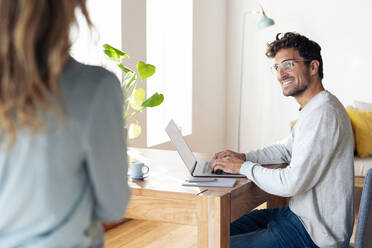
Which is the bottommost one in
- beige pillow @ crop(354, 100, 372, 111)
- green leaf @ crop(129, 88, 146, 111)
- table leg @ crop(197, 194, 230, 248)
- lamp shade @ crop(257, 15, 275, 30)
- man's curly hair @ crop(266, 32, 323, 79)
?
table leg @ crop(197, 194, 230, 248)

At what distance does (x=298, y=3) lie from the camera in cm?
547

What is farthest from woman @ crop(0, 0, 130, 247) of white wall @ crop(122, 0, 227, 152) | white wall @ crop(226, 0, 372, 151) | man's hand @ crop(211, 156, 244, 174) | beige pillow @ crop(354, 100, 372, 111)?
white wall @ crop(226, 0, 372, 151)

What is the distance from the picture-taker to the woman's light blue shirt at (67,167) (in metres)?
0.95

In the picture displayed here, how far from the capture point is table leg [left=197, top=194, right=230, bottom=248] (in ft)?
6.12

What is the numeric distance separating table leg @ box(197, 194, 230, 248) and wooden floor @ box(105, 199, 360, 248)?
5.23 feet

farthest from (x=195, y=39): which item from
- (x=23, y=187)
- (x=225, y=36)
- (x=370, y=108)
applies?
(x=23, y=187)

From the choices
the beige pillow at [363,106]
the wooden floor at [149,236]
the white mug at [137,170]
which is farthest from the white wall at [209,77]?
the white mug at [137,170]

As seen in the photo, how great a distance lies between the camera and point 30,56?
2.85ft

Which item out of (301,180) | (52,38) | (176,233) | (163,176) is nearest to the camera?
(52,38)

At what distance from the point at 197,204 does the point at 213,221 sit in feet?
0.27

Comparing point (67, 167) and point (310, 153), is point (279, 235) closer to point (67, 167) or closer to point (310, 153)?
point (310, 153)

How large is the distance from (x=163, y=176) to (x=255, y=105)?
12.3ft

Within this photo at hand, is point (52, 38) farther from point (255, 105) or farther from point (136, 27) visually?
point (255, 105)

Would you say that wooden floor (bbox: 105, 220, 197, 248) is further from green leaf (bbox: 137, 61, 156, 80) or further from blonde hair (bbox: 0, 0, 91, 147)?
blonde hair (bbox: 0, 0, 91, 147)
